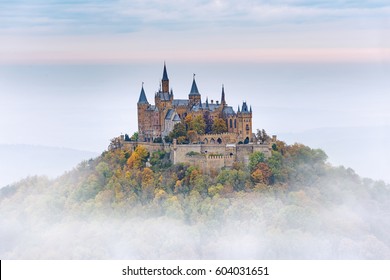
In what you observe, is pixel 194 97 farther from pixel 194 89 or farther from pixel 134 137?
pixel 134 137

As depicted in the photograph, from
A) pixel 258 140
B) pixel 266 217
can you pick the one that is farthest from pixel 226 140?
pixel 266 217

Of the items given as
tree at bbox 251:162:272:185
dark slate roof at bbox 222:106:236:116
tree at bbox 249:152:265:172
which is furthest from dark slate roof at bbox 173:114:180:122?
tree at bbox 251:162:272:185

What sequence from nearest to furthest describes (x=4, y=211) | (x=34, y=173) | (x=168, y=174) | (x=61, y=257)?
(x=61, y=257) → (x=168, y=174) → (x=4, y=211) → (x=34, y=173)

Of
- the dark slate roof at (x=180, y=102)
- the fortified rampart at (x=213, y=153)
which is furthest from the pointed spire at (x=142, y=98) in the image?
the fortified rampart at (x=213, y=153)

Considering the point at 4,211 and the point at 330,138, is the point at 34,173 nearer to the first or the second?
the point at 4,211

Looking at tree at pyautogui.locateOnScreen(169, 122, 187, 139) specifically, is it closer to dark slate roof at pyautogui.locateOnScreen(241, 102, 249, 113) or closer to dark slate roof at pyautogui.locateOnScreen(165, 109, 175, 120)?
dark slate roof at pyautogui.locateOnScreen(165, 109, 175, 120)

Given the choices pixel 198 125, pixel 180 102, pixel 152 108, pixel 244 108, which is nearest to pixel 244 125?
pixel 244 108
